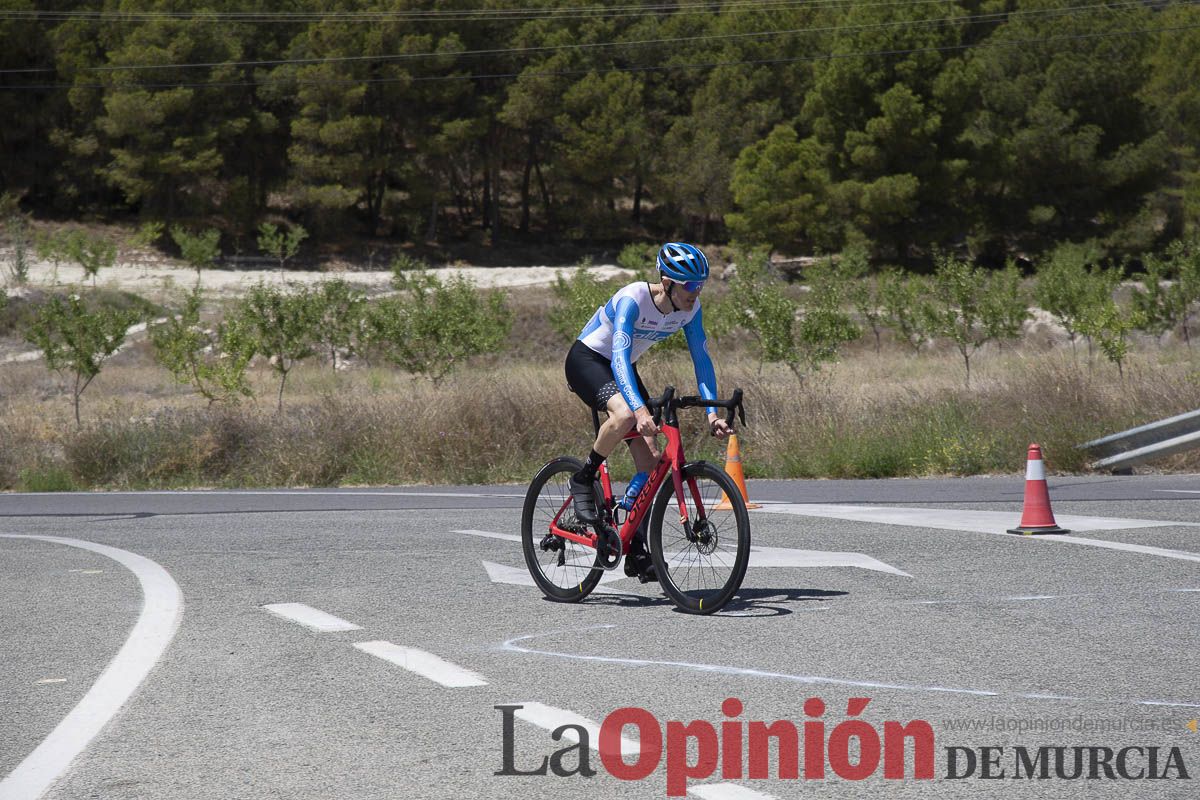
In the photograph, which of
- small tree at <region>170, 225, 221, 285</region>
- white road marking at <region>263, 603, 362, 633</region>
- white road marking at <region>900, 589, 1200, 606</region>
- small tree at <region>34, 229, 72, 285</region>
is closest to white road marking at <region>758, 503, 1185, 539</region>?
white road marking at <region>900, 589, 1200, 606</region>

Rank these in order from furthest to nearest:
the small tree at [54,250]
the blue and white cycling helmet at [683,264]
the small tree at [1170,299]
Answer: the small tree at [54,250] → the small tree at [1170,299] → the blue and white cycling helmet at [683,264]

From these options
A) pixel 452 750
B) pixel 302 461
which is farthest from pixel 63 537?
pixel 452 750

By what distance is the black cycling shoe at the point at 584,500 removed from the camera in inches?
301

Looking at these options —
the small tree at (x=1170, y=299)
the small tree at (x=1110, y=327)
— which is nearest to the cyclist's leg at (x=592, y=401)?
the small tree at (x=1110, y=327)

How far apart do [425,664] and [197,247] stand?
61.0 m

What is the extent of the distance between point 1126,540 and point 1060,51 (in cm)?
6541

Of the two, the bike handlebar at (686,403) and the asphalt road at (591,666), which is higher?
the bike handlebar at (686,403)

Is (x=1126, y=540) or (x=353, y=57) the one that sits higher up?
(x=353, y=57)

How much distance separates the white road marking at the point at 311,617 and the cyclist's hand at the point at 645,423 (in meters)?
1.76

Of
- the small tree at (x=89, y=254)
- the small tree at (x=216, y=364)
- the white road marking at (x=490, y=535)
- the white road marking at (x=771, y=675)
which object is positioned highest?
the small tree at (x=89, y=254)

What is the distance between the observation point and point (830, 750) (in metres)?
4.68

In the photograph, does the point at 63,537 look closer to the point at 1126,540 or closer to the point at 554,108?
the point at 1126,540

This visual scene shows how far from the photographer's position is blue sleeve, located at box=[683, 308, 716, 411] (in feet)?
24.2

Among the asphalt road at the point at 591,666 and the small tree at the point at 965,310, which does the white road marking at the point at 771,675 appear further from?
the small tree at the point at 965,310
